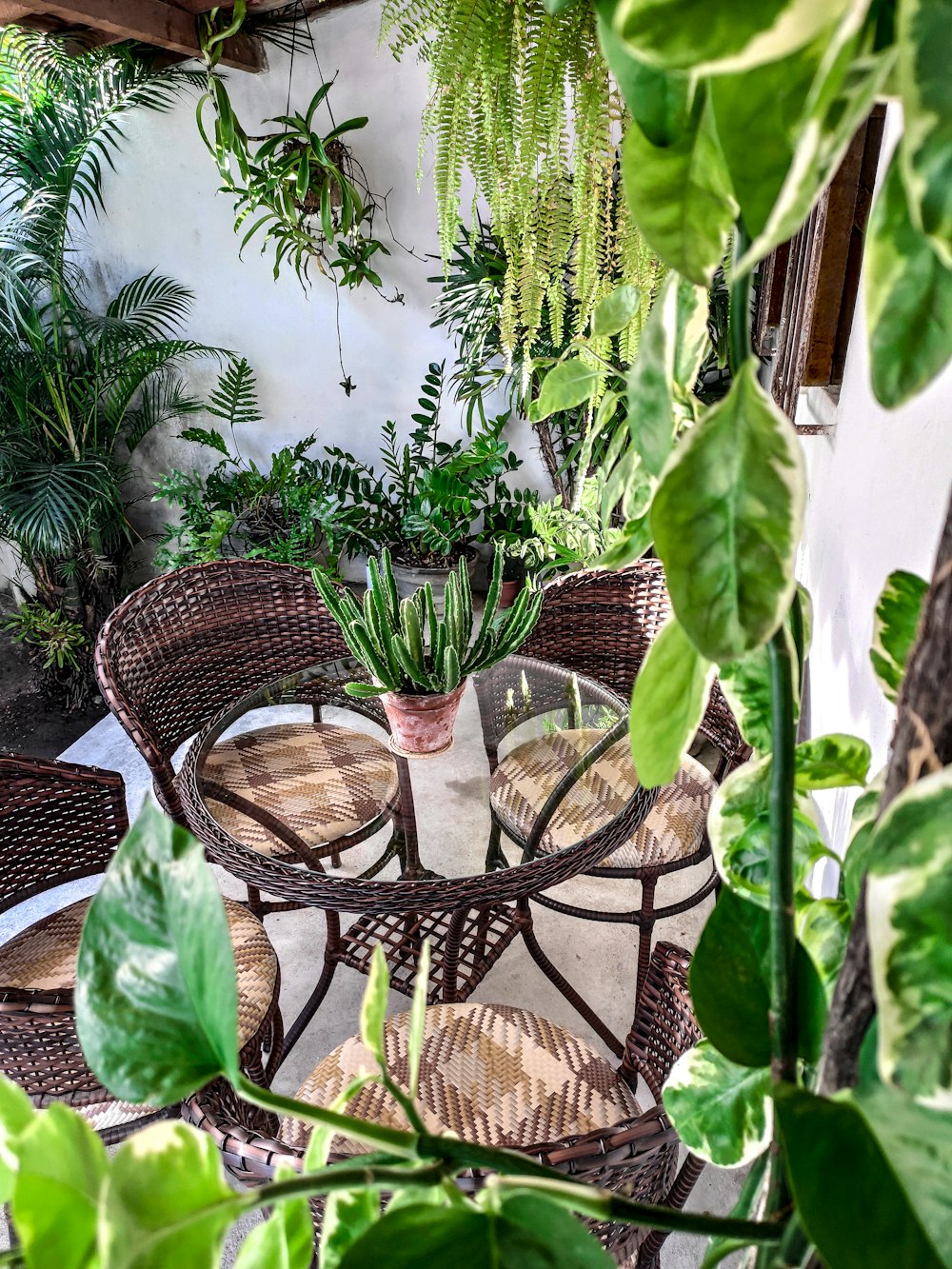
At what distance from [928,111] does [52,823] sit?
5.43 feet

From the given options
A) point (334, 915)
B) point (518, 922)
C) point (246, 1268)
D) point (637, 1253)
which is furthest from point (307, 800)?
point (246, 1268)

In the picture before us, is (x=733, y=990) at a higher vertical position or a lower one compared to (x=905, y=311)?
lower

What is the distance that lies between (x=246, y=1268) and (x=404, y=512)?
3531 mm

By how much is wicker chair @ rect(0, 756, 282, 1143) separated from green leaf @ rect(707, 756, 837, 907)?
1.00 m

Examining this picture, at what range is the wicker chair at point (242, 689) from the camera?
1.68m

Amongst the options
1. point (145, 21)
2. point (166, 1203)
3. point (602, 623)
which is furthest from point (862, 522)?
point (145, 21)

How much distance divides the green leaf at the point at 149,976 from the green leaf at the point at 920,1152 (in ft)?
0.66

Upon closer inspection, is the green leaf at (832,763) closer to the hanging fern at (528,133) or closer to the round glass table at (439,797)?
the hanging fern at (528,133)

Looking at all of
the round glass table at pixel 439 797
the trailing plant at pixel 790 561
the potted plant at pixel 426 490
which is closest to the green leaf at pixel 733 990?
the trailing plant at pixel 790 561

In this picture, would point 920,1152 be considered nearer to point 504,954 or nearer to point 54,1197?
point 54,1197

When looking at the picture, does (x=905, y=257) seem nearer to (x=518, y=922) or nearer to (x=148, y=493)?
(x=518, y=922)

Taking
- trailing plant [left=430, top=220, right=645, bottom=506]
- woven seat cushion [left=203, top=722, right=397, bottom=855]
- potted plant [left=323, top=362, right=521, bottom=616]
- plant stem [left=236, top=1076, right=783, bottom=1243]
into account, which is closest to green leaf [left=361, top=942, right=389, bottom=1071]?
plant stem [left=236, top=1076, right=783, bottom=1243]

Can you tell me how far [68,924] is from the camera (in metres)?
1.47

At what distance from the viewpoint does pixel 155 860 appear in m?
0.29
